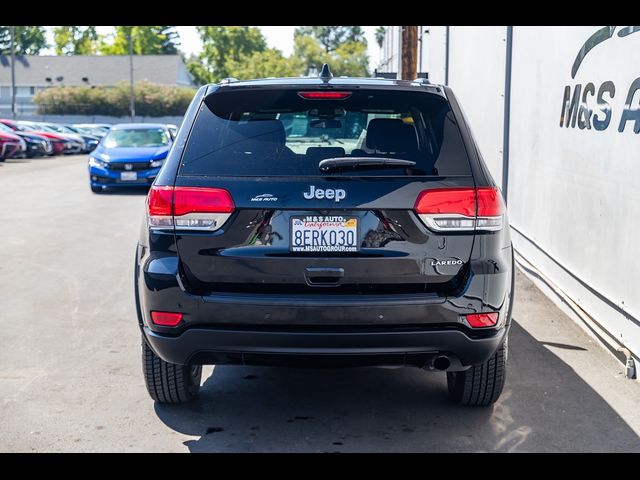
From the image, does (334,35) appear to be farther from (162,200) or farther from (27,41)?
(162,200)

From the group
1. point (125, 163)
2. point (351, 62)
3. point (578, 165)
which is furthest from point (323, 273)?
point (351, 62)

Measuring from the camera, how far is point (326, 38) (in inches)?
4985

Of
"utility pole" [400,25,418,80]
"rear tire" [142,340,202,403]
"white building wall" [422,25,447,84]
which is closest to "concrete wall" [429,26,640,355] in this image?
"rear tire" [142,340,202,403]

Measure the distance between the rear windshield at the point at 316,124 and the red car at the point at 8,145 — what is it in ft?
86.0

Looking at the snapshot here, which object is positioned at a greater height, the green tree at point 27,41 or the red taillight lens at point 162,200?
the green tree at point 27,41

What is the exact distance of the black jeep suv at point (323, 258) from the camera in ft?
13.2

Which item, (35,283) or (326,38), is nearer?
(35,283)

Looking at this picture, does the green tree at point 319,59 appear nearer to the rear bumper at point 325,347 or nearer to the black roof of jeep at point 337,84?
the black roof of jeep at point 337,84

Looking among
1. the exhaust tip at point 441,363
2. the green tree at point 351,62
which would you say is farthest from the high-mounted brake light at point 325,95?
the green tree at point 351,62

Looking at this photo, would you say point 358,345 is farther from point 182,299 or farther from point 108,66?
point 108,66

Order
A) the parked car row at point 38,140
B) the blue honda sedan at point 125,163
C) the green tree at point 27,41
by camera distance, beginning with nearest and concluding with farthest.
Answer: the blue honda sedan at point 125,163 < the parked car row at point 38,140 < the green tree at point 27,41

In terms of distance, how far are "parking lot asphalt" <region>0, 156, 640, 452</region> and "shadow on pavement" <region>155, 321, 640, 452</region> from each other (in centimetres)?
1
